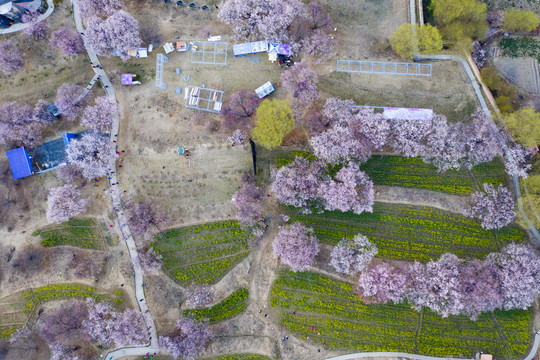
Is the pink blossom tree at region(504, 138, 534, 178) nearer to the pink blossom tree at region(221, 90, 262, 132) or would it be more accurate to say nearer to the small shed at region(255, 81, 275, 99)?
the small shed at region(255, 81, 275, 99)

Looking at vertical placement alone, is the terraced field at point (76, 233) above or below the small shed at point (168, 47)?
below

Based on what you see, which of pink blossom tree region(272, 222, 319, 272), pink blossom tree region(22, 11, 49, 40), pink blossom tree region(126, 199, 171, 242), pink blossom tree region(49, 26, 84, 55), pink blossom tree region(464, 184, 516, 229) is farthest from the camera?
pink blossom tree region(22, 11, 49, 40)

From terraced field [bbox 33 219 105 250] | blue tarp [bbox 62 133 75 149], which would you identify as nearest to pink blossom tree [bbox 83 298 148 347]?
terraced field [bbox 33 219 105 250]

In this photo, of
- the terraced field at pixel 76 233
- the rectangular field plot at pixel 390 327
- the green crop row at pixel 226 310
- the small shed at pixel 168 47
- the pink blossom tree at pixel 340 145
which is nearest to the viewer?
the pink blossom tree at pixel 340 145

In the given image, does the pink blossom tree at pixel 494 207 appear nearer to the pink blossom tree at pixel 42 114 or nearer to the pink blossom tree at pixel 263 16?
the pink blossom tree at pixel 263 16

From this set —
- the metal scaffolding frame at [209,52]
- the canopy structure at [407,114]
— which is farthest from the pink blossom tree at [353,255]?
the metal scaffolding frame at [209,52]

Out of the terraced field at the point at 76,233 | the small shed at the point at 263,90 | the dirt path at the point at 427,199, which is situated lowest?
the terraced field at the point at 76,233
